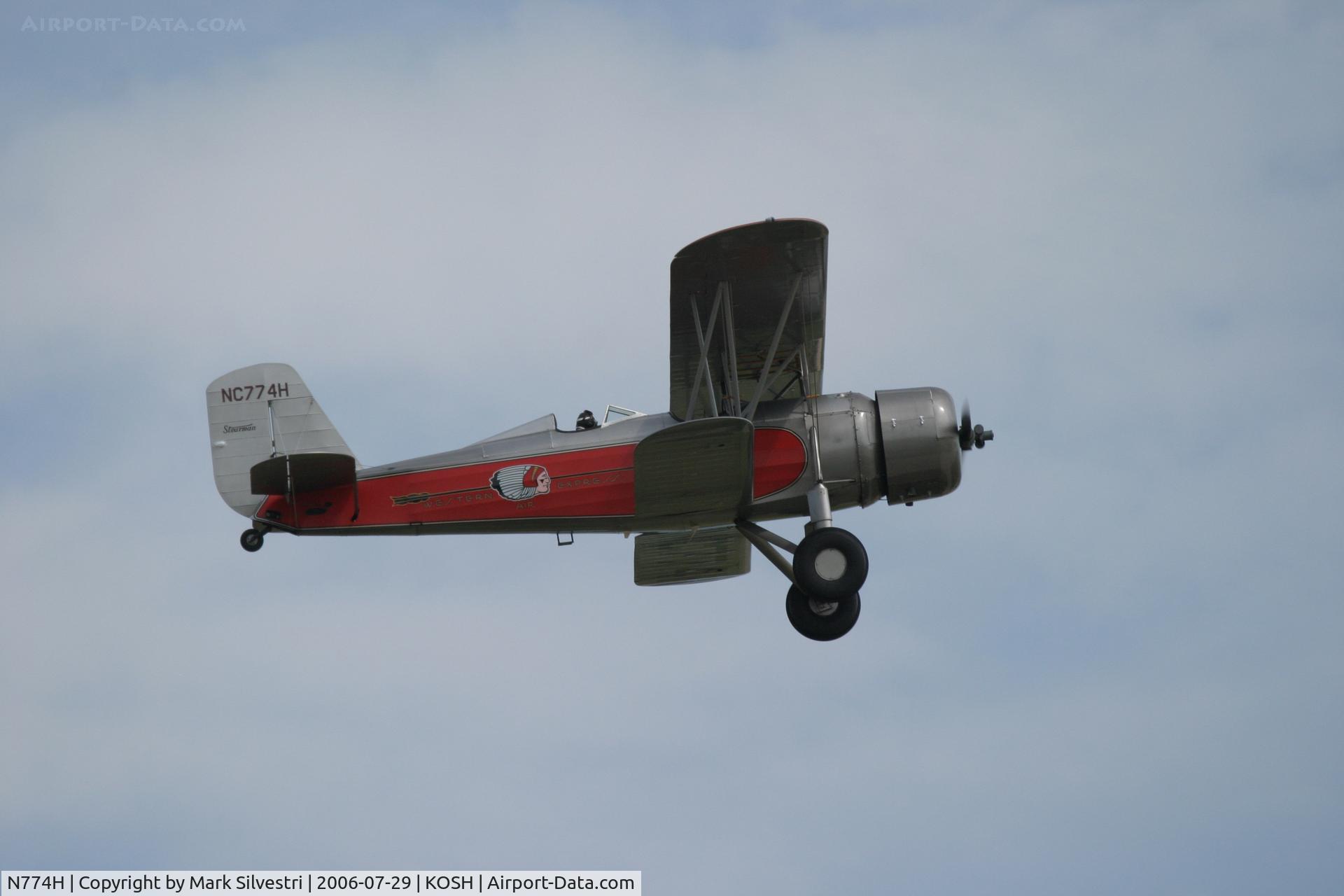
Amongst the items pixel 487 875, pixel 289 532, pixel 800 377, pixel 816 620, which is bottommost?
pixel 487 875

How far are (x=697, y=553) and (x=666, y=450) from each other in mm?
2915

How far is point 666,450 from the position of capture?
12430 mm

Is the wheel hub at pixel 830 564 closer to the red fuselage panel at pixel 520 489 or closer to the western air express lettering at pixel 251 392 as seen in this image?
the red fuselage panel at pixel 520 489

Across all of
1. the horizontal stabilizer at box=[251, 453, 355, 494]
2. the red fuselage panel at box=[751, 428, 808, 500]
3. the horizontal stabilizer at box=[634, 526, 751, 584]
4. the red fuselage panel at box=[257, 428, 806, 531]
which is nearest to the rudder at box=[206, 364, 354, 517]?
the horizontal stabilizer at box=[251, 453, 355, 494]

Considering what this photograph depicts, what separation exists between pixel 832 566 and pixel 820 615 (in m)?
0.57

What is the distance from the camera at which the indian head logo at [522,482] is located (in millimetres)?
13055

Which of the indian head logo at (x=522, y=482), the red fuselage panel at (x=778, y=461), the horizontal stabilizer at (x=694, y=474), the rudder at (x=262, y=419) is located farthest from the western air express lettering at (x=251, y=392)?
the red fuselage panel at (x=778, y=461)

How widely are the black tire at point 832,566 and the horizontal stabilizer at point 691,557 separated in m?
2.24

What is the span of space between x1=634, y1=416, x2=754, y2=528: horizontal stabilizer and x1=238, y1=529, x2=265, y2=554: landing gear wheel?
325cm

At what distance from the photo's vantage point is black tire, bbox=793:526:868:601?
12641 millimetres

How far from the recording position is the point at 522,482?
13.1 meters

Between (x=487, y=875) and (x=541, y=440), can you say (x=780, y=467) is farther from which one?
(x=487, y=875)

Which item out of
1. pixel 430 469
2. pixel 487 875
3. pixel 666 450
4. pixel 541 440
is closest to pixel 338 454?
pixel 430 469

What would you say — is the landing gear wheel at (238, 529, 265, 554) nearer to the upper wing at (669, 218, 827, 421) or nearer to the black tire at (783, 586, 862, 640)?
the upper wing at (669, 218, 827, 421)
